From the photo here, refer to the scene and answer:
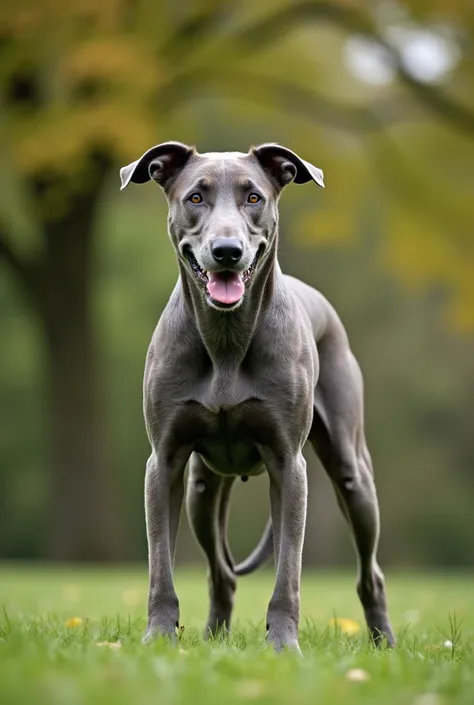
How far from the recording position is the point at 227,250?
503 centimetres

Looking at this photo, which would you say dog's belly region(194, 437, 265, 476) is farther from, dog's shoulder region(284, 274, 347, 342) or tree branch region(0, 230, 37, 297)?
tree branch region(0, 230, 37, 297)

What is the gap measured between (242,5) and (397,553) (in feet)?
51.8

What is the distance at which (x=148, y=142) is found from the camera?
14805 mm

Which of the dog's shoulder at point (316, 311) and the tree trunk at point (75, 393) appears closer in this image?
the dog's shoulder at point (316, 311)

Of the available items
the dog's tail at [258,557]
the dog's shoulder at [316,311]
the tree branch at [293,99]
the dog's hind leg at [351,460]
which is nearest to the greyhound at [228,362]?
the dog's shoulder at [316,311]

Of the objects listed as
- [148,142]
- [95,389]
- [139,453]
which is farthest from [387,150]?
[139,453]

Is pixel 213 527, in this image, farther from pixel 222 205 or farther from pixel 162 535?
pixel 222 205

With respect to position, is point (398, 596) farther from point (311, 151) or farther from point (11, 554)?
point (11, 554)

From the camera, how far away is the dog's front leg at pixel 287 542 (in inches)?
204

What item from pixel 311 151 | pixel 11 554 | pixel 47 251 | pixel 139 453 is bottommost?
pixel 11 554

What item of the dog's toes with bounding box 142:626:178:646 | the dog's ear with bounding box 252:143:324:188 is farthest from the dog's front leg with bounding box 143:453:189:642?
the dog's ear with bounding box 252:143:324:188

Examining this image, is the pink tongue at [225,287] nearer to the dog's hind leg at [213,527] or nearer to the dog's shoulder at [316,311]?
the dog's shoulder at [316,311]

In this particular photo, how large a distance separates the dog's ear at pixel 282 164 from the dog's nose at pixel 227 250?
0.79 metres

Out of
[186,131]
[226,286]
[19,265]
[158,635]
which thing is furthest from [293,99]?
[158,635]
